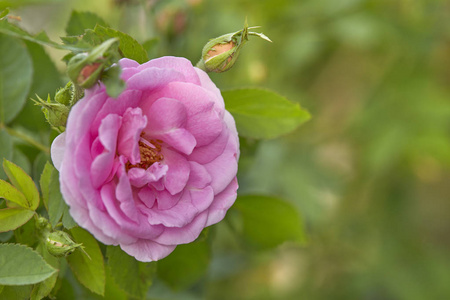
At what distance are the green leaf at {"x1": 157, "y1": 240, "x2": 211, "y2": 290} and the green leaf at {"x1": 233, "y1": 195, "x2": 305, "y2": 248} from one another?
77mm

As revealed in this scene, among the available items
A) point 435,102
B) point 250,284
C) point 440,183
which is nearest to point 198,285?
point 250,284

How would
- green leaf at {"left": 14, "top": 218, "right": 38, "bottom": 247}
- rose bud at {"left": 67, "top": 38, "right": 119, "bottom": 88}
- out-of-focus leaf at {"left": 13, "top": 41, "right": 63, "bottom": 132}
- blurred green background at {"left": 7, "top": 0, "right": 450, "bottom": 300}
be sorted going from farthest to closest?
blurred green background at {"left": 7, "top": 0, "right": 450, "bottom": 300} < out-of-focus leaf at {"left": 13, "top": 41, "right": 63, "bottom": 132} < green leaf at {"left": 14, "top": 218, "right": 38, "bottom": 247} < rose bud at {"left": 67, "top": 38, "right": 119, "bottom": 88}

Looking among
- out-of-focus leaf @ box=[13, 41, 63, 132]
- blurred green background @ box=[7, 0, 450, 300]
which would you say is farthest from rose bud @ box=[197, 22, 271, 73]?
blurred green background @ box=[7, 0, 450, 300]

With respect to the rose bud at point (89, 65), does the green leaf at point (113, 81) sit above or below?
below

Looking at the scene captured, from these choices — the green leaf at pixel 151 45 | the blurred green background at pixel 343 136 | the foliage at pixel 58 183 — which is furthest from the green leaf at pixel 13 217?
the blurred green background at pixel 343 136

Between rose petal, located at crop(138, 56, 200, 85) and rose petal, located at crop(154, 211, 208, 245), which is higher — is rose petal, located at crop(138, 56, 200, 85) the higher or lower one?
the higher one

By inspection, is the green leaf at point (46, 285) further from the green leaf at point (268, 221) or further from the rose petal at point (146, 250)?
the green leaf at point (268, 221)

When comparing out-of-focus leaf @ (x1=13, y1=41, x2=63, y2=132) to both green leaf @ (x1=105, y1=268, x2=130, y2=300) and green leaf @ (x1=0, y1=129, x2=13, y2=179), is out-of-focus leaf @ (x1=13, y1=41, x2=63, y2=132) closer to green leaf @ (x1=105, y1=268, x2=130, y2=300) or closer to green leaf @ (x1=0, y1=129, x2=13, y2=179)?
green leaf @ (x1=0, y1=129, x2=13, y2=179)

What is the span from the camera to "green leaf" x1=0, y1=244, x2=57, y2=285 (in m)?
0.40

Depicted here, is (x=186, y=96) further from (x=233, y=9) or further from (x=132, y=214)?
(x=233, y=9)

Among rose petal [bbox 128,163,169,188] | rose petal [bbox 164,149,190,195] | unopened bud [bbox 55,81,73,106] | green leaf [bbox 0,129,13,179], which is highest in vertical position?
unopened bud [bbox 55,81,73,106]

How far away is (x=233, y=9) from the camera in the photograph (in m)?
1.15

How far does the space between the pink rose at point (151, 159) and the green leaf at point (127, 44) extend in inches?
1.8

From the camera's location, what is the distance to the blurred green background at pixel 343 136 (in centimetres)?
112
